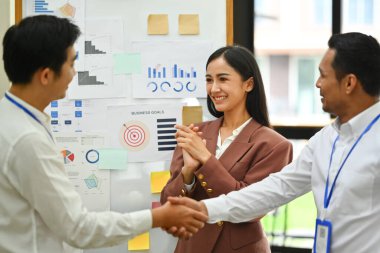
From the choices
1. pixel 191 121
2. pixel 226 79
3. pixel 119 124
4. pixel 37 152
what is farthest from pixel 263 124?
pixel 37 152

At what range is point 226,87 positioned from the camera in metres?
2.48

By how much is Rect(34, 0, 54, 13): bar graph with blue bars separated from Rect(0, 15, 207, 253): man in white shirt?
122 centimetres

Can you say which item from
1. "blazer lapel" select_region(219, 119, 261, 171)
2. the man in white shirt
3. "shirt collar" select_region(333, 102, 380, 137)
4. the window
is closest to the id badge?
"shirt collar" select_region(333, 102, 380, 137)

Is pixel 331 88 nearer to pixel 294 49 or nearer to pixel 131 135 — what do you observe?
pixel 131 135

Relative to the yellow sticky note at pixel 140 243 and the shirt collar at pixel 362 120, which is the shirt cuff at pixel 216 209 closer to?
the shirt collar at pixel 362 120

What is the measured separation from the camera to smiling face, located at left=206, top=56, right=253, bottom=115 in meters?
2.48

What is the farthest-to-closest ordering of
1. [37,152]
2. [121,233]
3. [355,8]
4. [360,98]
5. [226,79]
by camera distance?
1. [355,8]
2. [226,79]
3. [360,98]
4. [121,233]
5. [37,152]

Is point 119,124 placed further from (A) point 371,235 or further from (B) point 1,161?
(A) point 371,235

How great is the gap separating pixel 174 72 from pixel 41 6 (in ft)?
2.62

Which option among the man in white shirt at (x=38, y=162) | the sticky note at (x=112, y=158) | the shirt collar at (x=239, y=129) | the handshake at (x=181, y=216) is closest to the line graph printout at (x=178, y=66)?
the sticky note at (x=112, y=158)

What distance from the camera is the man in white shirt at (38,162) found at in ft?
5.47

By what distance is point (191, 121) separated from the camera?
2.94 metres

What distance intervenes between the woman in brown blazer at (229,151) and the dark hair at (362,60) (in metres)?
0.55

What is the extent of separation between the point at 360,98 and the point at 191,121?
1159 millimetres
